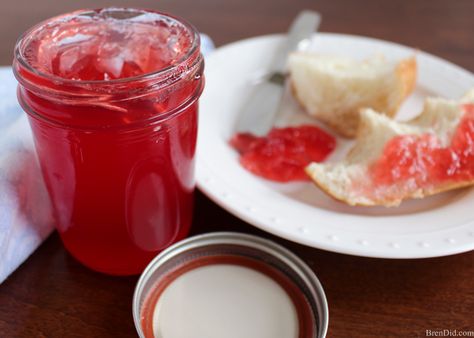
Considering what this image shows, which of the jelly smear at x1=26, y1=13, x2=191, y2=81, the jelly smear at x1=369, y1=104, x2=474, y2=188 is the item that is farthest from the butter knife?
the jelly smear at x1=26, y1=13, x2=191, y2=81

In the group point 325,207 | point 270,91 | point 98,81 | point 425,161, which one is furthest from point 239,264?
point 270,91

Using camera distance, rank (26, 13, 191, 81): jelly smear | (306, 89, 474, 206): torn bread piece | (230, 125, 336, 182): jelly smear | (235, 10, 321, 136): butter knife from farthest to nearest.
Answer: (235, 10, 321, 136): butter knife < (230, 125, 336, 182): jelly smear < (306, 89, 474, 206): torn bread piece < (26, 13, 191, 81): jelly smear

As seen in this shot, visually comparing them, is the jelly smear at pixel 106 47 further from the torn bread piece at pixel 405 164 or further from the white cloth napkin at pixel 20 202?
the torn bread piece at pixel 405 164

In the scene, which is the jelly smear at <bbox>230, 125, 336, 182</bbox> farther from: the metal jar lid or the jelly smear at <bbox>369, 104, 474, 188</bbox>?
the metal jar lid

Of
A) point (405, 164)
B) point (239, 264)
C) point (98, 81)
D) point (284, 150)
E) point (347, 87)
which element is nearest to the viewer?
point (98, 81)

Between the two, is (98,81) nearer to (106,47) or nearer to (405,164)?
(106,47)

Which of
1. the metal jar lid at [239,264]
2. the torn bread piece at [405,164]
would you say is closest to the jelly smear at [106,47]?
the metal jar lid at [239,264]

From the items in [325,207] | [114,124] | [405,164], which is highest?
[114,124]
